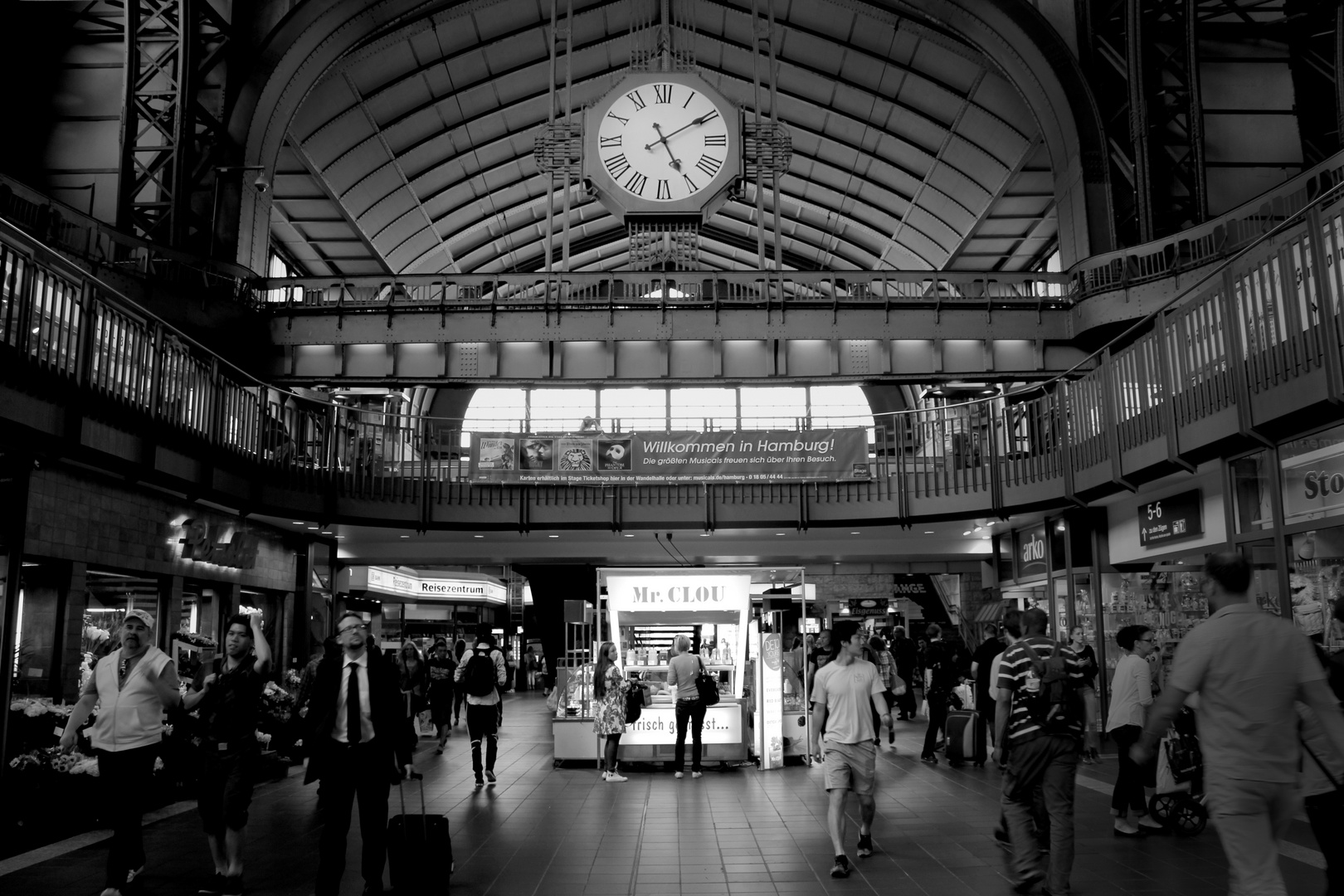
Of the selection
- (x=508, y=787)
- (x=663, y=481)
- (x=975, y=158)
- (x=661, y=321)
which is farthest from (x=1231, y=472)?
(x=975, y=158)

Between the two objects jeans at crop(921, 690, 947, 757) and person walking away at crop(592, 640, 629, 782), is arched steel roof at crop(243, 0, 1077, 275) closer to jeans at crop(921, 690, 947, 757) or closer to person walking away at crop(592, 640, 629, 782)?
jeans at crop(921, 690, 947, 757)

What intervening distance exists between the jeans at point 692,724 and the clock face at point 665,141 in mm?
12093

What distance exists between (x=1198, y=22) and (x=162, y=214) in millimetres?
21354

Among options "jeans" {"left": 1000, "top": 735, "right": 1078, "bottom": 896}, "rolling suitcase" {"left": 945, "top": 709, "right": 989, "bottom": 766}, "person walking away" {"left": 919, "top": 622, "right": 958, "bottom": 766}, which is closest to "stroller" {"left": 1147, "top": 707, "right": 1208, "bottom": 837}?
"jeans" {"left": 1000, "top": 735, "right": 1078, "bottom": 896}

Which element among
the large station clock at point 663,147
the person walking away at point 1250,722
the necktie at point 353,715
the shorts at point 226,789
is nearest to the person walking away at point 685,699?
the shorts at point 226,789

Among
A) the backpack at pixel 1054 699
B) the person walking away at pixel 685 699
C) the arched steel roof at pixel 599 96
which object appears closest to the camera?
the backpack at pixel 1054 699

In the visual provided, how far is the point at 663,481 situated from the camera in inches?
748

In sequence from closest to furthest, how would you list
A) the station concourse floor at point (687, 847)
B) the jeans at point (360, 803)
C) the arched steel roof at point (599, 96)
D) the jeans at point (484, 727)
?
the jeans at point (360, 803) < the station concourse floor at point (687, 847) < the jeans at point (484, 727) < the arched steel roof at point (599, 96)

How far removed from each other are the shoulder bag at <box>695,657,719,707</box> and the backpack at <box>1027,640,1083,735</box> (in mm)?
6804

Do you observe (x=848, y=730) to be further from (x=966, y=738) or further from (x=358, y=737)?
(x=966, y=738)

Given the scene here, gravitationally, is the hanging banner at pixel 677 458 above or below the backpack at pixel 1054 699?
above

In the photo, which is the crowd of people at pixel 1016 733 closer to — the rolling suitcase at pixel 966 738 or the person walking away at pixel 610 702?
the rolling suitcase at pixel 966 738

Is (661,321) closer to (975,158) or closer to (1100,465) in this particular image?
(1100,465)

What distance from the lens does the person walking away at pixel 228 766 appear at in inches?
269
